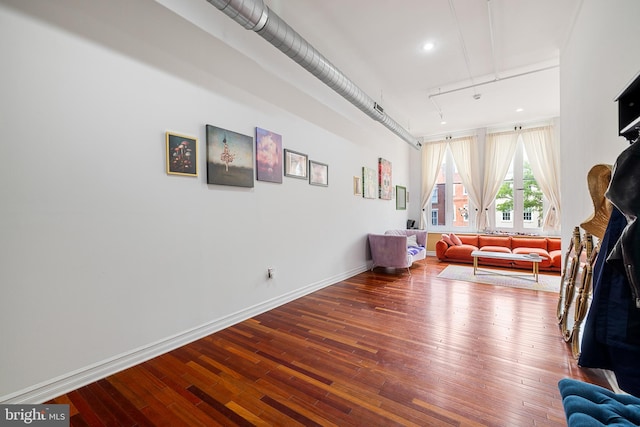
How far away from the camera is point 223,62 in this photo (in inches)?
119

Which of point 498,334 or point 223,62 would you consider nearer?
point 498,334

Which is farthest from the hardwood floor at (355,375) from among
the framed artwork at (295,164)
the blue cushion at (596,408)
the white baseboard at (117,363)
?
the framed artwork at (295,164)

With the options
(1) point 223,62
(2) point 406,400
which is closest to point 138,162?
(1) point 223,62

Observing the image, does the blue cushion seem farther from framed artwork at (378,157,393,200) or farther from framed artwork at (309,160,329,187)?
framed artwork at (378,157,393,200)

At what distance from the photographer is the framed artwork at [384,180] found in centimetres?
655

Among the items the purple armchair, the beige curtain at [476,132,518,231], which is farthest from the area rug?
the beige curtain at [476,132,518,231]

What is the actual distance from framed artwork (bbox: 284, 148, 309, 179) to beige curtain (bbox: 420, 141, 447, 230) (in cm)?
538

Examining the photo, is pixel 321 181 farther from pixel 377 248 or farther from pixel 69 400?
pixel 69 400

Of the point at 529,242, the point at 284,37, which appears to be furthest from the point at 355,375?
the point at 529,242

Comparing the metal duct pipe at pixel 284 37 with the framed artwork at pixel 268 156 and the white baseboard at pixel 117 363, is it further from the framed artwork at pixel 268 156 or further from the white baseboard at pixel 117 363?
the white baseboard at pixel 117 363

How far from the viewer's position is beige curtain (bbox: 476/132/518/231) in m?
7.17

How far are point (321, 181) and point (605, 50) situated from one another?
3419 millimetres

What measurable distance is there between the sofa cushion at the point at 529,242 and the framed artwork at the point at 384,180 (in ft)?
10.6

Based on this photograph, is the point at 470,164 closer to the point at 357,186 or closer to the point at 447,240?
the point at 447,240
